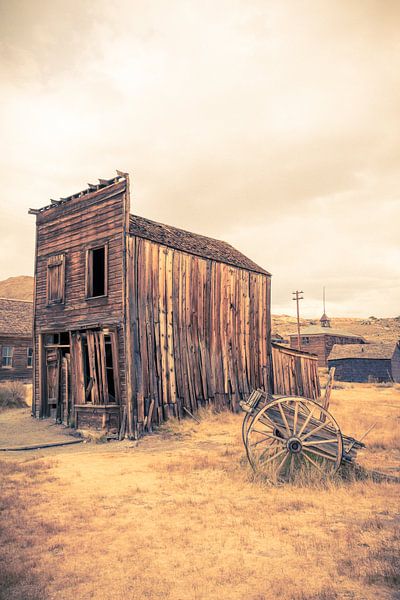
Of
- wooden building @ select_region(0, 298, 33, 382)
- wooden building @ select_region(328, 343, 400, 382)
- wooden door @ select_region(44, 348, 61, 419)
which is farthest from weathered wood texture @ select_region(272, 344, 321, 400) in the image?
wooden building @ select_region(328, 343, 400, 382)

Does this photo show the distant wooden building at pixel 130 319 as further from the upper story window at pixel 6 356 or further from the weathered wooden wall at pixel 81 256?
the upper story window at pixel 6 356

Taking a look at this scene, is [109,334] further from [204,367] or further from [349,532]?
[349,532]

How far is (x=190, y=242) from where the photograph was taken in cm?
1783

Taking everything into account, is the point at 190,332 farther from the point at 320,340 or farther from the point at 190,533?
the point at 320,340

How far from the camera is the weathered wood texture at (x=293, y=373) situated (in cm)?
2020

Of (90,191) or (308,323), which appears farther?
Result: (308,323)

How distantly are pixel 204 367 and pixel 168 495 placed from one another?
9154mm

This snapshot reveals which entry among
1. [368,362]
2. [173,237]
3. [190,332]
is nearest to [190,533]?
[190,332]

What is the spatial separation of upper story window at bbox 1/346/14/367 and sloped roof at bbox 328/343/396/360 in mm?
26130

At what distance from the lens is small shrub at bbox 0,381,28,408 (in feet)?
67.7

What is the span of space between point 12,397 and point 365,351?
29.1 m

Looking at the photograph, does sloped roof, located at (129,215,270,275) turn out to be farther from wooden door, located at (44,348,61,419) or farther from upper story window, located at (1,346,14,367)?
upper story window, located at (1,346,14,367)

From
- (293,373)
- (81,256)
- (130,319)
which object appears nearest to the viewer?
(130,319)

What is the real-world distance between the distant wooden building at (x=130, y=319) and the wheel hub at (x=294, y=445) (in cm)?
636
